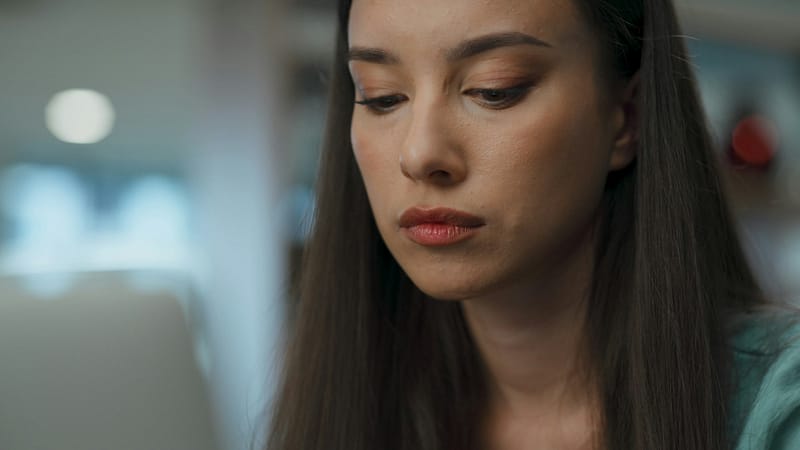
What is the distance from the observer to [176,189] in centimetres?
325

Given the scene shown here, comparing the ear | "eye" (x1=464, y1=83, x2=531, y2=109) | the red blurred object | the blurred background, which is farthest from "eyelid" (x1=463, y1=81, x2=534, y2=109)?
the red blurred object

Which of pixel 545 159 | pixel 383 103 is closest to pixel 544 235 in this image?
pixel 545 159

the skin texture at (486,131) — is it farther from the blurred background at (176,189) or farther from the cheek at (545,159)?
the blurred background at (176,189)

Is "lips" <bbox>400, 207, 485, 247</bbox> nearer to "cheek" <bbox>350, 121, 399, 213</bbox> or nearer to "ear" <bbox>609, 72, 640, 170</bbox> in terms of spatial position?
"cheek" <bbox>350, 121, 399, 213</bbox>

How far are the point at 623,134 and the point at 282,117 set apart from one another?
167 cm

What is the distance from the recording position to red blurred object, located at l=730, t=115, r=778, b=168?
3170mm

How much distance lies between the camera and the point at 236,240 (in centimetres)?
247

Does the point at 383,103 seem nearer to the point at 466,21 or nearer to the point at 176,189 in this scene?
the point at 466,21

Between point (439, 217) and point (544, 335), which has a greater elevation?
point (439, 217)

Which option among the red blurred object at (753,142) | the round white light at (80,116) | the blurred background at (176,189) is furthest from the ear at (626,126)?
the round white light at (80,116)

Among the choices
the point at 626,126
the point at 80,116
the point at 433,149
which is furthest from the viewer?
the point at 80,116

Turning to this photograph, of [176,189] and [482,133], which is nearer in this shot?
[482,133]

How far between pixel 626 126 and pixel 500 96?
146 millimetres

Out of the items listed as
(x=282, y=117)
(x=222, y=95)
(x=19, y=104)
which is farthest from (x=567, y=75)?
(x=19, y=104)
